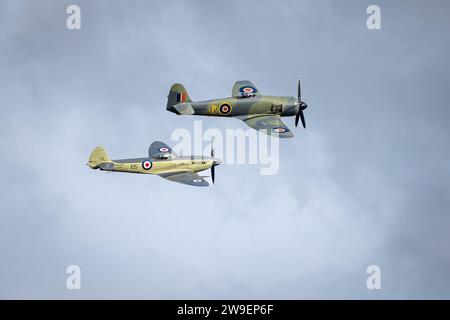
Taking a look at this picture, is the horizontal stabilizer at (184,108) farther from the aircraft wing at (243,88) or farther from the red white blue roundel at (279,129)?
the red white blue roundel at (279,129)

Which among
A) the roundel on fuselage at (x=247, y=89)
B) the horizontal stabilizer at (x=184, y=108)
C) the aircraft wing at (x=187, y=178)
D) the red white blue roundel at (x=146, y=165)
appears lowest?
the aircraft wing at (x=187, y=178)

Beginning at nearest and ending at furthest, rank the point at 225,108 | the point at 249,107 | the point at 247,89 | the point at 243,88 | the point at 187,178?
1. the point at 187,178
2. the point at 225,108
3. the point at 249,107
4. the point at 247,89
5. the point at 243,88

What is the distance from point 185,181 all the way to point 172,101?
624cm

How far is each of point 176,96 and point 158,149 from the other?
3601 mm

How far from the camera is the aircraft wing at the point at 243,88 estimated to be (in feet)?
201

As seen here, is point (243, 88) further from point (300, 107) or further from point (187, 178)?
point (187, 178)

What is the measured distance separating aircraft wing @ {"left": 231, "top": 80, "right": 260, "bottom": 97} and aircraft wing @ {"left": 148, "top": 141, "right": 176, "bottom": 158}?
18.9 feet

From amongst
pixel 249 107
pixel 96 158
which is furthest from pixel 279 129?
pixel 96 158

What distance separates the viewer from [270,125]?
59.3m


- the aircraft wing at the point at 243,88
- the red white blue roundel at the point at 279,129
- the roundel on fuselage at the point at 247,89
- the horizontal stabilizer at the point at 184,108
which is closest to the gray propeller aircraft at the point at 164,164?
the horizontal stabilizer at the point at 184,108

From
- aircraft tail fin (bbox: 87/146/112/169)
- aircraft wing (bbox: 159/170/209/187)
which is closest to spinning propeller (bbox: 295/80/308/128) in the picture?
aircraft wing (bbox: 159/170/209/187)

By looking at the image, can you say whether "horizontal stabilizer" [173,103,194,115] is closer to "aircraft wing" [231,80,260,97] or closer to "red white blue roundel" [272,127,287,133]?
"aircraft wing" [231,80,260,97]

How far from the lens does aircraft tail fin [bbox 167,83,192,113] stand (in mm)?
59406
